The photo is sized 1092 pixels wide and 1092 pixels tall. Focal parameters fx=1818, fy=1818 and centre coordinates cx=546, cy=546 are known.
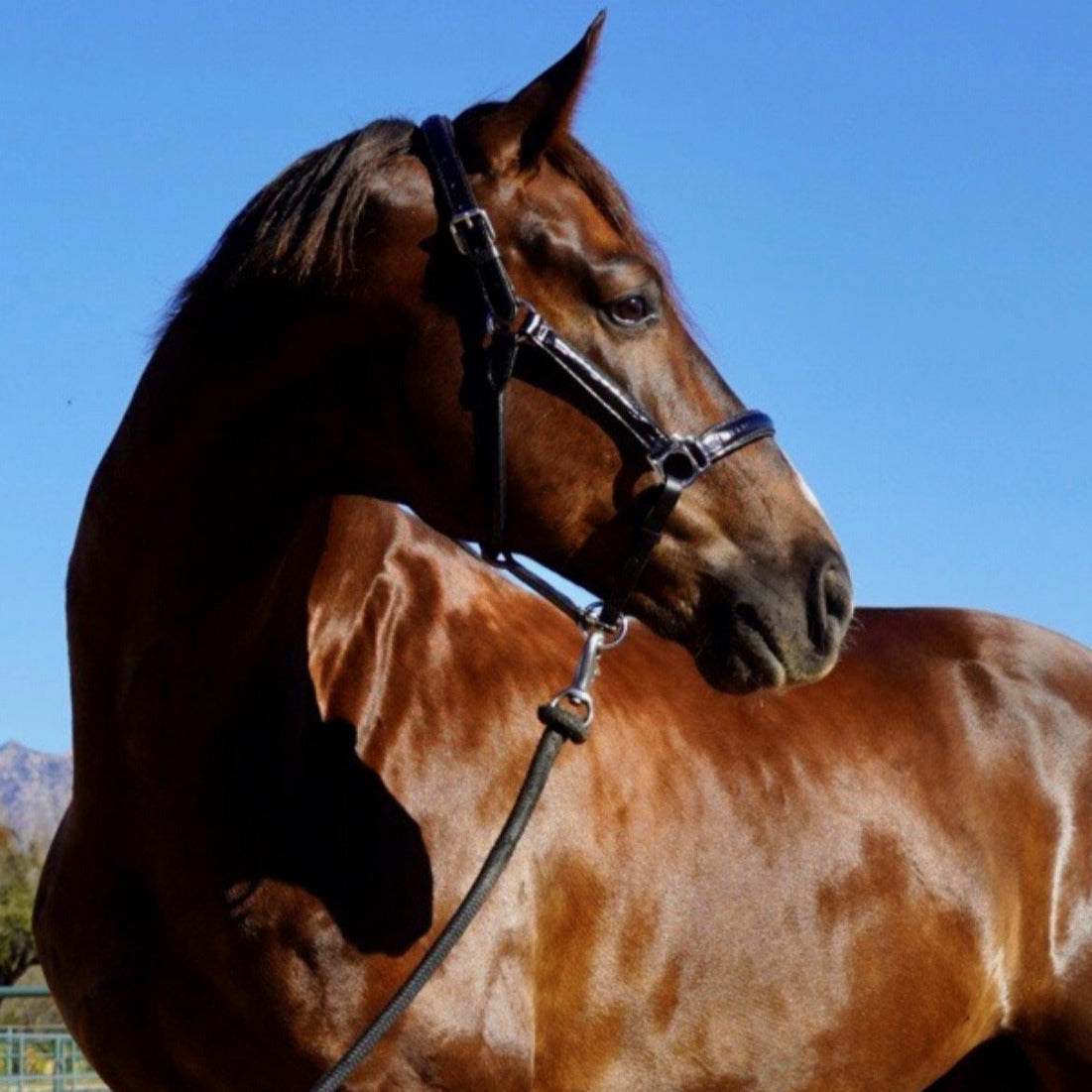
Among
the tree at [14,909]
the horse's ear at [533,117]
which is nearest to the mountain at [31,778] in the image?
the tree at [14,909]

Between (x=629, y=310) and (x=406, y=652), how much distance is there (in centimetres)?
107

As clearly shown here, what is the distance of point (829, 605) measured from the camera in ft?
12.0

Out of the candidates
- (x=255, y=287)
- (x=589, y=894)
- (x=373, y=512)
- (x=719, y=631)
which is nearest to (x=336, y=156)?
(x=255, y=287)

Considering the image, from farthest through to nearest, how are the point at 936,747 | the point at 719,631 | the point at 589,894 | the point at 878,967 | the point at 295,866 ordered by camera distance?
the point at 936,747 → the point at 878,967 → the point at 589,894 → the point at 295,866 → the point at 719,631

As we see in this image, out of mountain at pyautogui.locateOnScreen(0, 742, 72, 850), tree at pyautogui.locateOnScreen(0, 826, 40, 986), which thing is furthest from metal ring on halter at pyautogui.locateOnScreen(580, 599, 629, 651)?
mountain at pyautogui.locateOnScreen(0, 742, 72, 850)

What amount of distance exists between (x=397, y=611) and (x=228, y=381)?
0.76 metres

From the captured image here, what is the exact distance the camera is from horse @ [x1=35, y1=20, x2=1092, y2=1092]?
3752mm

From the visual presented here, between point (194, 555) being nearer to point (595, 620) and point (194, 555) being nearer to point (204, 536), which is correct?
point (204, 536)

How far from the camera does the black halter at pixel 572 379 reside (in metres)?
3.71

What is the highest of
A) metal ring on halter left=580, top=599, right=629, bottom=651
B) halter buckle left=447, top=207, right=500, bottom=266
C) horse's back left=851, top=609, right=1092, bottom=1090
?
halter buckle left=447, top=207, right=500, bottom=266

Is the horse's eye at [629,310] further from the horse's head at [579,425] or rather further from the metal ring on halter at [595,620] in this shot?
the metal ring on halter at [595,620]

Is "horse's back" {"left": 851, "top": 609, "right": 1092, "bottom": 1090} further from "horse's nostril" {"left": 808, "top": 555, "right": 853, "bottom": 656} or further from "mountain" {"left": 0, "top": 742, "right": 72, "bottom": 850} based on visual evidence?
"mountain" {"left": 0, "top": 742, "right": 72, "bottom": 850}

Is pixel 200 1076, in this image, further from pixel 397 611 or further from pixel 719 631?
pixel 719 631

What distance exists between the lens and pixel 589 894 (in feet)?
14.5
